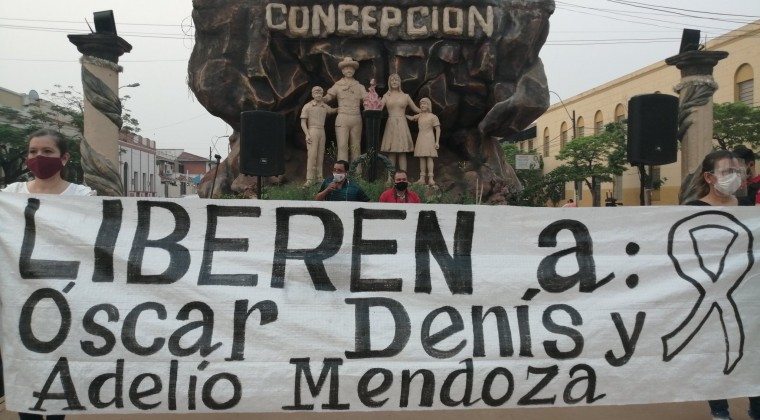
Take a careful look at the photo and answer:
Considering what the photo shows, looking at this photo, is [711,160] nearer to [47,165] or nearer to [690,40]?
[47,165]

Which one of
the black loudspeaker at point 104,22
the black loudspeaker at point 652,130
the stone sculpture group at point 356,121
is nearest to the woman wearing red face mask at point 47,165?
the black loudspeaker at point 652,130

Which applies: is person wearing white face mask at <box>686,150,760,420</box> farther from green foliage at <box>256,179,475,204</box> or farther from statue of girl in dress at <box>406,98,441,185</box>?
statue of girl in dress at <box>406,98,441,185</box>

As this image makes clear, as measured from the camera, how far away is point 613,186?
133 ft

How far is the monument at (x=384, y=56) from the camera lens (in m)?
12.3

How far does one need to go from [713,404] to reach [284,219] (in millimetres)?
2543

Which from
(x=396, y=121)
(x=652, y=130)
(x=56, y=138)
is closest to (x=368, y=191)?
(x=396, y=121)

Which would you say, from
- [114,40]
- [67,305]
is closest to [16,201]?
[67,305]

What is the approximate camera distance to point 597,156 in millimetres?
35375

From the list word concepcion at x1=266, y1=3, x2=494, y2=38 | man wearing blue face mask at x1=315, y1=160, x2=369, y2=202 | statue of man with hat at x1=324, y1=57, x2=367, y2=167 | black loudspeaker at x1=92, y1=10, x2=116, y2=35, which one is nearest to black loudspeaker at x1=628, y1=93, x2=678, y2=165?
man wearing blue face mask at x1=315, y1=160, x2=369, y2=202

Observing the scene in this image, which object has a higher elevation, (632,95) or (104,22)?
(632,95)

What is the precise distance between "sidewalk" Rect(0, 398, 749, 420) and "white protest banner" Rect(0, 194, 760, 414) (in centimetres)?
44

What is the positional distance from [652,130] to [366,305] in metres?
3.26

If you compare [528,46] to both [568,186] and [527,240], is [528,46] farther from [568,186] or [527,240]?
[568,186]

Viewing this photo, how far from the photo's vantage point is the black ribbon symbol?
3436 mm
